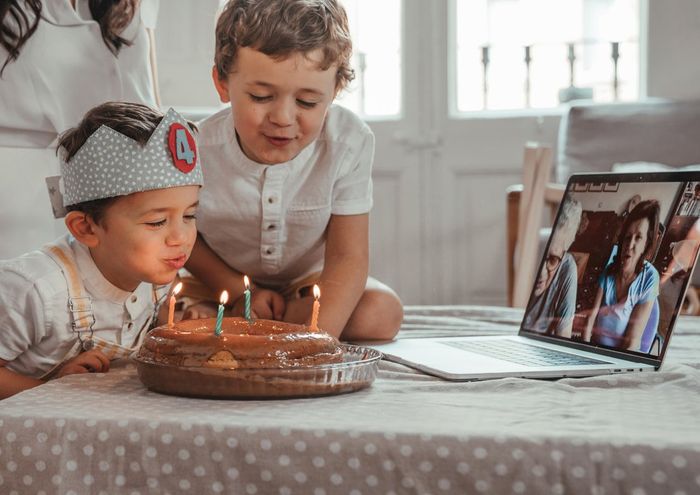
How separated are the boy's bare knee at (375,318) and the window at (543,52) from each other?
2643mm

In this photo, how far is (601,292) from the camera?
1.19 m

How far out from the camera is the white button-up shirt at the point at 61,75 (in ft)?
5.68

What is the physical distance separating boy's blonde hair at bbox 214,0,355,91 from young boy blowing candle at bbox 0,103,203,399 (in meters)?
0.23

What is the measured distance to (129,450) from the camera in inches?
29.9

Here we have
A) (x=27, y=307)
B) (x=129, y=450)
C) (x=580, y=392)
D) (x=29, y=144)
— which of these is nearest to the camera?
(x=129, y=450)

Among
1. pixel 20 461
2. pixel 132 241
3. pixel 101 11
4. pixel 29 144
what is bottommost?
pixel 20 461

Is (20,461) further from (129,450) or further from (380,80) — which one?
(380,80)

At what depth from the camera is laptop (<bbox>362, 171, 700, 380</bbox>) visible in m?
1.07

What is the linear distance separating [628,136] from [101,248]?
2.62 meters

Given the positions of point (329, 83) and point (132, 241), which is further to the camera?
point (329, 83)

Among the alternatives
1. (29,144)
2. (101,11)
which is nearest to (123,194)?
(29,144)

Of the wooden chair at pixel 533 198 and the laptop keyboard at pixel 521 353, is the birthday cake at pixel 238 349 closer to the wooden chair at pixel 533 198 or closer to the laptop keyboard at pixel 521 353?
the laptop keyboard at pixel 521 353

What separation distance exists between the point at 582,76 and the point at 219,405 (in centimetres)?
349

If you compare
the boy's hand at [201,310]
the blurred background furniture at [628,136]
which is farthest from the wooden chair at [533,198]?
the boy's hand at [201,310]
